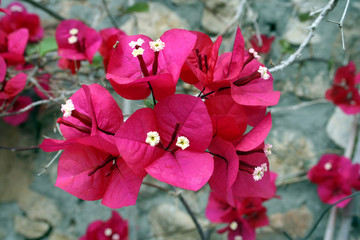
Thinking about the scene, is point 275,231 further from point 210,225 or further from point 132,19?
point 132,19

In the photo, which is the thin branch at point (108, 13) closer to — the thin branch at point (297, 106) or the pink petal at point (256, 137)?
the thin branch at point (297, 106)

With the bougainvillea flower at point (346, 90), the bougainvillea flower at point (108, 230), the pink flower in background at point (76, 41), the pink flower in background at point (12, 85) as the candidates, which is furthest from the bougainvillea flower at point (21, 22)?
the bougainvillea flower at point (346, 90)

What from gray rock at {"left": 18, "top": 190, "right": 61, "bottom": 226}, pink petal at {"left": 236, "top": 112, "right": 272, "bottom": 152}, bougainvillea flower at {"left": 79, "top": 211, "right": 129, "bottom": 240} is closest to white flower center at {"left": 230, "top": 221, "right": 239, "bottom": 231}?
bougainvillea flower at {"left": 79, "top": 211, "right": 129, "bottom": 240}

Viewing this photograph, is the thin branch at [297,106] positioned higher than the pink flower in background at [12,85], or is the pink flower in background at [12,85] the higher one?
the pink flower in background at [12,85]

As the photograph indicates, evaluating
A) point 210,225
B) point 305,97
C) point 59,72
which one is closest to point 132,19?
point 59,72

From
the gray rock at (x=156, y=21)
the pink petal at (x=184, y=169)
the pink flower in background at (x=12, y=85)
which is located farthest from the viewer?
the gray rock at (x=156, y=21)

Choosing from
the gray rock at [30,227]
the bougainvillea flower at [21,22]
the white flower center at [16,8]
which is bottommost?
the gray rock at [30,227]
